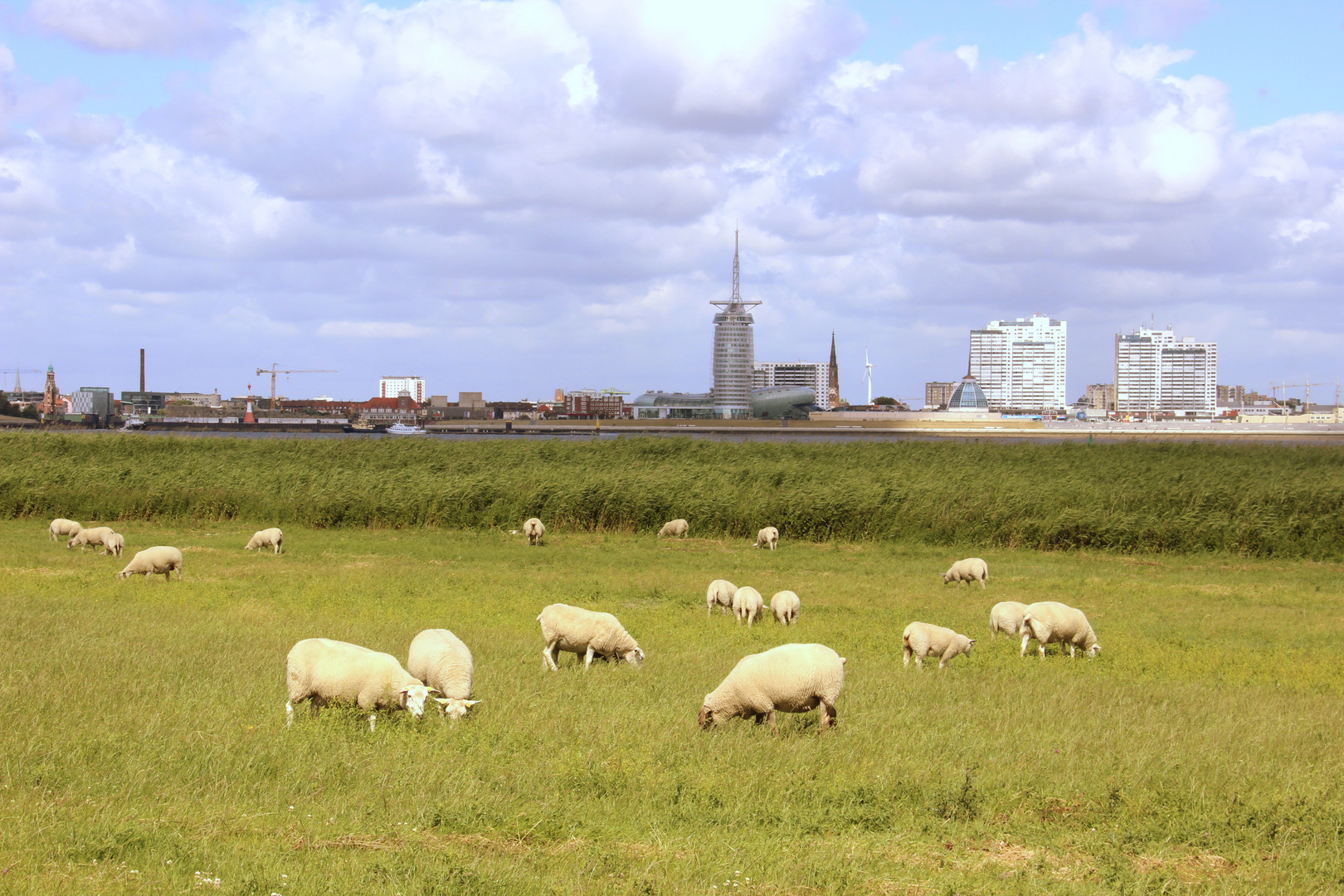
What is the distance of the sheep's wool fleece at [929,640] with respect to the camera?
1443 cm

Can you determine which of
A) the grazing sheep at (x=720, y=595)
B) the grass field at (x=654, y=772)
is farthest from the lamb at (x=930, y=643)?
the grazing sheep at (x=720, y=595)

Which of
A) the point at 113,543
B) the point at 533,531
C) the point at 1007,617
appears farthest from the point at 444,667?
the point at 533,531

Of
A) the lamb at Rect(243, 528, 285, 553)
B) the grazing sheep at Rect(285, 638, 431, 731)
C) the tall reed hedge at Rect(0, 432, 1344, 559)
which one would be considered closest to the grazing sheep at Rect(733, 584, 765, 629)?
the grazing sheep at Rect(285, 638, 431, 731)

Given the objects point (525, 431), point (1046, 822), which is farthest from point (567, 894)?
point (525, 431)

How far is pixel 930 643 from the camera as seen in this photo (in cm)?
1454

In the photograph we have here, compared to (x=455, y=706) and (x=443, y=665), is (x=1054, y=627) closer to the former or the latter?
(x=443, y=665)

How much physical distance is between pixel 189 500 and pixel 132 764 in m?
30.5

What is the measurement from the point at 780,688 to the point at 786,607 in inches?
310

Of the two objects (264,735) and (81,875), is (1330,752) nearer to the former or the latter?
(264,735)

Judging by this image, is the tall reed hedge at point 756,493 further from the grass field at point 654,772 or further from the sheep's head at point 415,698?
the sheep's head at point 415,698

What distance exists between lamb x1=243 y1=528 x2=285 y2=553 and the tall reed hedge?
6.13 metres

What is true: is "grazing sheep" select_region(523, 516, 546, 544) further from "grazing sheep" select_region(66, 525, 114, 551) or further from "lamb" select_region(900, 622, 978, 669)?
"lamb" select_region(900, 622, 978, 669)

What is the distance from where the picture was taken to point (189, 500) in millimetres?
35844

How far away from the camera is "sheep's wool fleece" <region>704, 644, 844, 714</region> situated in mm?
10008
